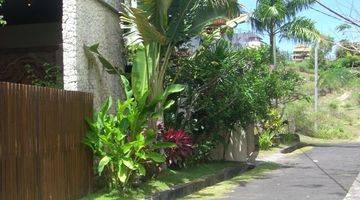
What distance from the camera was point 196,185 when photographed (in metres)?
12.3

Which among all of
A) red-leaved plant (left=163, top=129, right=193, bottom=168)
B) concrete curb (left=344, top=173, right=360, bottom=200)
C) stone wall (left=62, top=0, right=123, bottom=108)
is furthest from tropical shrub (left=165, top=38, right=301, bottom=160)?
concrete curb (left=344, top=173, right=360, bottom=200)

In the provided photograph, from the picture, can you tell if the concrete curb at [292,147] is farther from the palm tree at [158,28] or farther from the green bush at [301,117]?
the palm tree at [158,28]

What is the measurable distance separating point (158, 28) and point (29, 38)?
595 cm

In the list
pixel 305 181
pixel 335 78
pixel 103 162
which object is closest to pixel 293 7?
pixel 305 181

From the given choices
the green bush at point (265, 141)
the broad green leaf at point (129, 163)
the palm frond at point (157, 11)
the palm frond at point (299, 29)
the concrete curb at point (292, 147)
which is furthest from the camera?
the palm frond at point (299, 29)

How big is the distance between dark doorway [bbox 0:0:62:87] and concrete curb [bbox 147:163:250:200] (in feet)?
16.0

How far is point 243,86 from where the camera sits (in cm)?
1491

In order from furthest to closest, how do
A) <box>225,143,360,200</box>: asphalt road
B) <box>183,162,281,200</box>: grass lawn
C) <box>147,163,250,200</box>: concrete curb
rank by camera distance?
<box>183,162,281,200</box>: grass lawn
<box>225,143,360,200</box>: asphalt road
<box>147,163,250,200</box>: concrete curb

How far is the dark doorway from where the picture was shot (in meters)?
14.9

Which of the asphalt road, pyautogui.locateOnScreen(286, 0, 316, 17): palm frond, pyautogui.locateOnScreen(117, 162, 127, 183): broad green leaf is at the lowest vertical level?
the asphalt road

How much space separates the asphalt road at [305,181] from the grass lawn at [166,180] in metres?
1.17

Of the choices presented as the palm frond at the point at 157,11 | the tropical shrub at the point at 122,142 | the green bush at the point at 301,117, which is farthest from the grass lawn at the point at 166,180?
the green bush at the point at 301,117

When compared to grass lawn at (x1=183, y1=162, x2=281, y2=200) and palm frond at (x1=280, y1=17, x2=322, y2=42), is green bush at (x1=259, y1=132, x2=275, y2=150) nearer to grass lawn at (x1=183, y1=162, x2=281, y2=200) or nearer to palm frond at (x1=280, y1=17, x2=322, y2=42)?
grass lawn at (x1=183, y1=162, x2=281, y2=200)

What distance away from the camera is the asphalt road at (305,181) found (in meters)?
11.1
